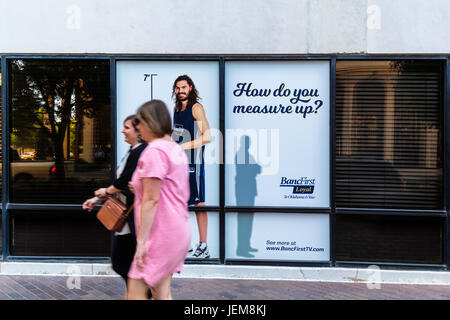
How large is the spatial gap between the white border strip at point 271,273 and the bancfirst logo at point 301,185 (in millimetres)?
1125

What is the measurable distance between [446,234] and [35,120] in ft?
20.9

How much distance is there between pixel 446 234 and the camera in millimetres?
5137

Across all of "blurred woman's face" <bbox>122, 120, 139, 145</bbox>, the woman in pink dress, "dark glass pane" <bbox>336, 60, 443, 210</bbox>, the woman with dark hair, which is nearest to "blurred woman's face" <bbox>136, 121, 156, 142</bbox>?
the woman in pink dress

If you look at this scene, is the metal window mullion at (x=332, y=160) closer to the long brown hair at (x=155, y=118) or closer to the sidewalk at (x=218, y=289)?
the sidewalk at (x=218, y=289)

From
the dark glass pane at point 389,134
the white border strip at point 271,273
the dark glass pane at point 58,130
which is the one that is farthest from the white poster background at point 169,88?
the dark glass pane at point 389,134

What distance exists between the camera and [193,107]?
537 cm

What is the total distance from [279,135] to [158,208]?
3.13 m

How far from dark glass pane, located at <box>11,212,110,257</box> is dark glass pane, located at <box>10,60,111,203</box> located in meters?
0.28

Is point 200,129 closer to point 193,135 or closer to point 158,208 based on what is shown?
point 193,135

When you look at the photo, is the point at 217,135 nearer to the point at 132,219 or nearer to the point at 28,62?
the point at 132,219

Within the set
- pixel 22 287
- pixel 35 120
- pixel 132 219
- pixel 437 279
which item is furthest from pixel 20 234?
pixel 437 279
